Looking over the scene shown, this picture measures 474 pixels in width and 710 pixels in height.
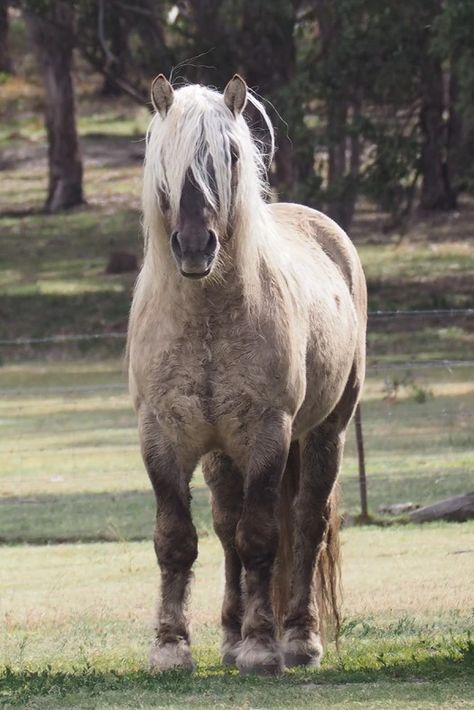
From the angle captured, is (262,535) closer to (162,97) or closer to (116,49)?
(162,97)

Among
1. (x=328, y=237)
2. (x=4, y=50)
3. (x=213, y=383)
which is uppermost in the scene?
(x=4, y=50)

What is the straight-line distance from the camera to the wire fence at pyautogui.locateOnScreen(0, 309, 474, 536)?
A: 16.5 m

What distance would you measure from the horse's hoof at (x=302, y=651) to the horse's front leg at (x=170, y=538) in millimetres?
818

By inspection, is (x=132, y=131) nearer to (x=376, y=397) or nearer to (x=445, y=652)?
(x=376, y=397)

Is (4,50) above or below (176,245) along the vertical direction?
above

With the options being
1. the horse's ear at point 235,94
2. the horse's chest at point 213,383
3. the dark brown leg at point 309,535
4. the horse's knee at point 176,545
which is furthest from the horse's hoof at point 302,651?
the horse's ear at point 235,94

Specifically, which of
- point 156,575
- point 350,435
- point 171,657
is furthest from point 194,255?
point 350,435

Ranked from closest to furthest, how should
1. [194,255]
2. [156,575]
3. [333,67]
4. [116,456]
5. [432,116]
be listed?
[194,255], [156,575], [116,456], [333,67], [432,116]

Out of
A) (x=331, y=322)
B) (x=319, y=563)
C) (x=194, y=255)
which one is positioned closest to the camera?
(x=194, y=255)

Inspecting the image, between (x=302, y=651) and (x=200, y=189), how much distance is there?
2337mm

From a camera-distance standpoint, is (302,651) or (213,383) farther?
(302,651)

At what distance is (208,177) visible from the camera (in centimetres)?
690

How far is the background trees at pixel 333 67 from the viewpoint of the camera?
96.7 feet

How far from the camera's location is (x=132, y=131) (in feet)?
157
